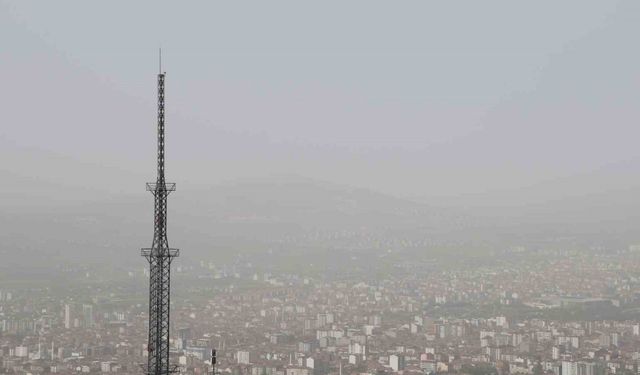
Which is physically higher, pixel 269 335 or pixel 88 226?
pixel 88 226

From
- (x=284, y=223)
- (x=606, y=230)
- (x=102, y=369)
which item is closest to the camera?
(x=102, y=369)

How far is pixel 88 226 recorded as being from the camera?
101688 millimetres

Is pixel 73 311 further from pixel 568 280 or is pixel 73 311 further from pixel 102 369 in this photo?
pixel 568 280

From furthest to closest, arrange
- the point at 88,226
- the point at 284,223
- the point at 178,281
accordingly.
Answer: the point at 284,223 < the point at 88,226 < the point at 178,281

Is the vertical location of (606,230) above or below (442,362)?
above

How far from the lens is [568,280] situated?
7575 centimetres

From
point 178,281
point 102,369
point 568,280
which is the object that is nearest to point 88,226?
point 178,281

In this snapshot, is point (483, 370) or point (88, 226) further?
point (88, 226)

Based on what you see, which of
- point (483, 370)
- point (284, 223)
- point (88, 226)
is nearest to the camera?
point (483, 370)

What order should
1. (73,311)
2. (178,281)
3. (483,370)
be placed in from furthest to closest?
(178,281) < (73,311) < (483,370)

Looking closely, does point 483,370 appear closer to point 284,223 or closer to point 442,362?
point 442,362

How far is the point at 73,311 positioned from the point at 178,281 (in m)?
20.1

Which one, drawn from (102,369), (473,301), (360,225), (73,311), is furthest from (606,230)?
(102,369)

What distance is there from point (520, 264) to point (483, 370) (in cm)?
5372
